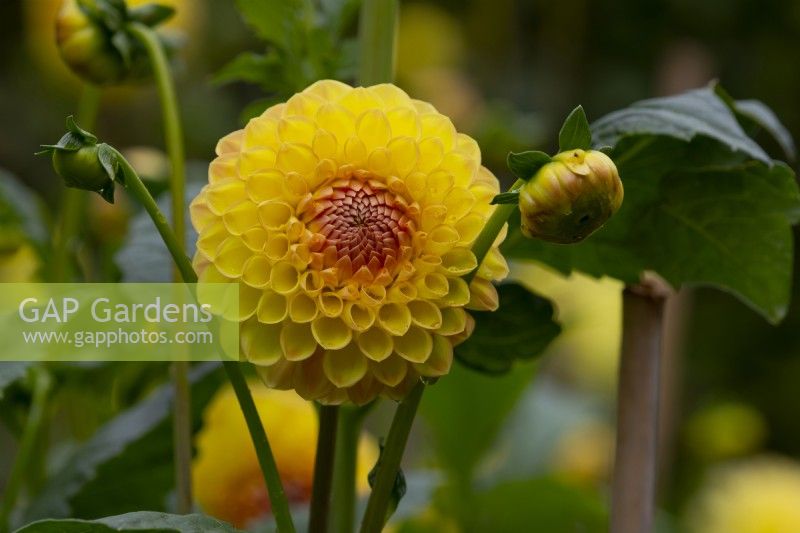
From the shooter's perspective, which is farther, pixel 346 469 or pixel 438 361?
pixel 346 469

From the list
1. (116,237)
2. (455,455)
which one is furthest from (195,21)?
(455,455)

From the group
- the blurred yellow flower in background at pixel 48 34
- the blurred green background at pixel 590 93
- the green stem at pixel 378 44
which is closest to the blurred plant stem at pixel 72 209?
the green stem at pixel 378 44

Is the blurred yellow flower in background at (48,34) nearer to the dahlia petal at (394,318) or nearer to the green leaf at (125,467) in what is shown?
the green leaf at (125,467)

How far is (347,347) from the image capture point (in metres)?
0.36

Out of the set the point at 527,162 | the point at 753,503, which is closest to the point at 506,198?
the point at 527,162

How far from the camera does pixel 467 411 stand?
76 centimetres

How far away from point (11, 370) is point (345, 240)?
0.53 ft

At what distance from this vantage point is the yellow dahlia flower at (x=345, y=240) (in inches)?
14.1

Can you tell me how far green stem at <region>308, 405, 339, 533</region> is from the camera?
403 mm

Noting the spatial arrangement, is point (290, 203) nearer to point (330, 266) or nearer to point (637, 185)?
point (330, 266)

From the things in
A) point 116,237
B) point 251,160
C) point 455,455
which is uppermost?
point 251,160

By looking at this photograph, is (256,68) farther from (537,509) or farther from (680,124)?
(537,509)

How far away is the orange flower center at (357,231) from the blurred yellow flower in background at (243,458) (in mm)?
268

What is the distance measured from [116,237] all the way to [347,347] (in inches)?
18.0
